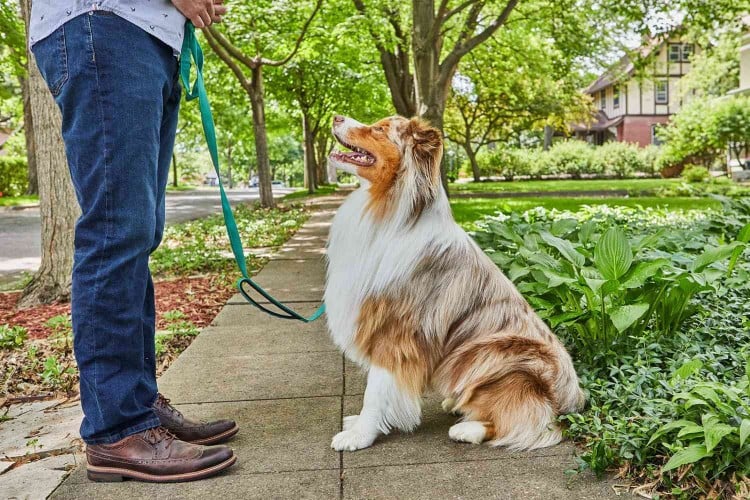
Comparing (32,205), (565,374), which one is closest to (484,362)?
(565,374)

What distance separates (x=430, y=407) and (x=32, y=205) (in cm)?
2187

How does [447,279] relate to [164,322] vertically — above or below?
above

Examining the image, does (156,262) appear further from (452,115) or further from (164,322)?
(452,115)

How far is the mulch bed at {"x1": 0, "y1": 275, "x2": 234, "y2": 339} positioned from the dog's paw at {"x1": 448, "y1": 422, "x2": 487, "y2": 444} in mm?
3267

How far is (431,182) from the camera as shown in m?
3.12

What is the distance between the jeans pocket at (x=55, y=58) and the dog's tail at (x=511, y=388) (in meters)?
2.05

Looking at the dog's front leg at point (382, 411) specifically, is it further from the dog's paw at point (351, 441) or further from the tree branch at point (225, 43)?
the tree branch at point (225, 43)

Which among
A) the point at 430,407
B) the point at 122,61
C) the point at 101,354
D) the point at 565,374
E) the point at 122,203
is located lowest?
the point at 430,407

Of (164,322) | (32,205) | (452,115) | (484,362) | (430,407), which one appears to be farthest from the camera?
(452,115)

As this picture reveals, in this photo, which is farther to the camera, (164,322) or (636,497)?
(164,322)

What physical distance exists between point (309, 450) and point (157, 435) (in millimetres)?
667

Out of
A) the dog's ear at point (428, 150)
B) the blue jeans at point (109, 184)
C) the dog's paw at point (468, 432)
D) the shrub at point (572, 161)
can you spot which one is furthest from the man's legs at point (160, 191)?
the shrub at point (572, 161)

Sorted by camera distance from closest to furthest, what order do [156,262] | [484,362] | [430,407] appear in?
[484,362] → [430,407] → [156,262]

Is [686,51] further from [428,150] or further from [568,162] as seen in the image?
[428,150]
